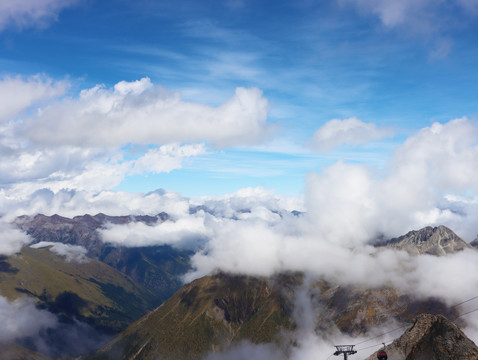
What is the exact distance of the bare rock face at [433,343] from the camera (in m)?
93.6

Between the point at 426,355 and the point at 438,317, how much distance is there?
11.9m

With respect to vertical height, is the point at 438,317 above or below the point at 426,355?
above

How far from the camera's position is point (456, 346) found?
9444 cm

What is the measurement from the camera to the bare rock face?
93625 millimetres

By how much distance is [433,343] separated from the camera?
3905 inches

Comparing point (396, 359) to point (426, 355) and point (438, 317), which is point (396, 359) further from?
point (438, 317)

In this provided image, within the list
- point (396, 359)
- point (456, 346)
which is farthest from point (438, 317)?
point (396, 359)

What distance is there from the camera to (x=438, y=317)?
10356 centimetres

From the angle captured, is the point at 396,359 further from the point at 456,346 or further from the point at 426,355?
the point at 456,346

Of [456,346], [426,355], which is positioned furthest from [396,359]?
[456,346]

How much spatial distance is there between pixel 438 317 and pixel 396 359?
18123 mm

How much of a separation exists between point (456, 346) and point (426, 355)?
8955 mm

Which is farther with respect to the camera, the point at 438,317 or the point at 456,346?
the point at 438,317

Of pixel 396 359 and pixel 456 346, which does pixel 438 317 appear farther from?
pixel 396 359
